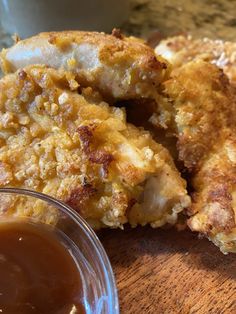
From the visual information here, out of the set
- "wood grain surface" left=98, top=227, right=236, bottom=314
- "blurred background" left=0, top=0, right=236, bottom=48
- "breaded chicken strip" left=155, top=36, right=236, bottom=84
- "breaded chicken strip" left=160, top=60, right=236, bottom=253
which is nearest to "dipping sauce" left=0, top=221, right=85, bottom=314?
"wood grain surface" left=98, top=227, right=236, bottom=314

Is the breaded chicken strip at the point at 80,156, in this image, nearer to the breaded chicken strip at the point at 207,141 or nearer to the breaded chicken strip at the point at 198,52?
the breaded chicken strip at the point at 207,141

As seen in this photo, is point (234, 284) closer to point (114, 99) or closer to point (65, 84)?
point (114, 99)

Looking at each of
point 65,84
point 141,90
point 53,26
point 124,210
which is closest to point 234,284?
point 124,210

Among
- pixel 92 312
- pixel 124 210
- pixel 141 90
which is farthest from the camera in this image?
pixel 141 90

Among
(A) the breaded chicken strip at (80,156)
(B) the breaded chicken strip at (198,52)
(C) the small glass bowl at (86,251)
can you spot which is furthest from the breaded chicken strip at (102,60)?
(B) the breaded chicken strip at (198,52)

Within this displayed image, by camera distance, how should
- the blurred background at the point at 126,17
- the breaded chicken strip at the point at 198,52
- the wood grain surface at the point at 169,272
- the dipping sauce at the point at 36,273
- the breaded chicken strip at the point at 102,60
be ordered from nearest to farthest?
the dipping sauce at the point at 36,273 < the wood grain surface at the point at 169,272 < the breaded chicken strip at the point at 102,60 < the breaded chicken strip at the point at 198,52 < the blurred background at the point at 126,17
